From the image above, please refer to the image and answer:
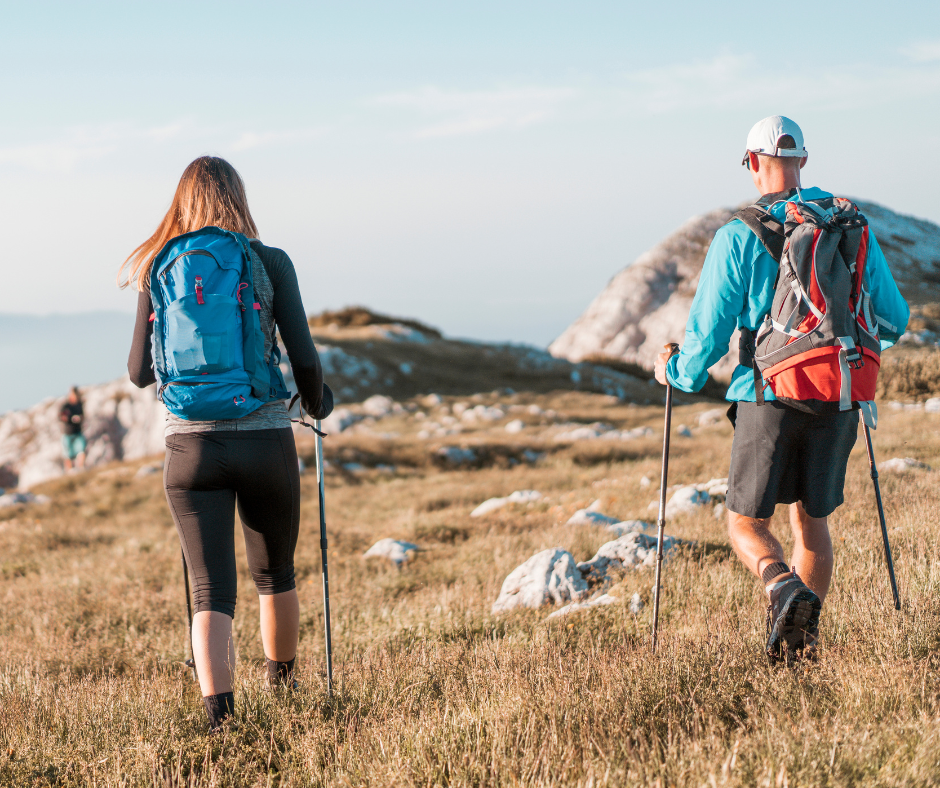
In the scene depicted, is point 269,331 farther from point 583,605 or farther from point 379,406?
point 379,406

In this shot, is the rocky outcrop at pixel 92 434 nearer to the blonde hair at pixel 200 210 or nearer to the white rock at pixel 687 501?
the white rock at pixel 687 501

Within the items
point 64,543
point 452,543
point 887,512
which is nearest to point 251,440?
point 887,512

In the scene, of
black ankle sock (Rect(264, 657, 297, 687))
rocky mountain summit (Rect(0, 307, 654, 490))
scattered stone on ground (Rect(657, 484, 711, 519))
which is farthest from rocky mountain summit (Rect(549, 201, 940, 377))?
black ankle sock (Rect(264, 657, 297, 687))

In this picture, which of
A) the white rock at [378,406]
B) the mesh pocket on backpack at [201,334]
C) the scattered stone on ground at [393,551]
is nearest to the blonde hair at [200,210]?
the mesh pocket on backpack at [201,334]

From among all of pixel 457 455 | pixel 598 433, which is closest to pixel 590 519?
pixel 457 455

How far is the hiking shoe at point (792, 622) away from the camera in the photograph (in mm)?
2951

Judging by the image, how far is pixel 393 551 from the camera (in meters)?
7.83

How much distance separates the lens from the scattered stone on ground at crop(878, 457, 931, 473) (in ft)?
23.9

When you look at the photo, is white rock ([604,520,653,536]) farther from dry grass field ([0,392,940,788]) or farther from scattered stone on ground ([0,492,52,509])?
scattered stone on ground ([0,492,52,509])

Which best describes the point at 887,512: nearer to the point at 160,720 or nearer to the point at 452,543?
the point at 452,543

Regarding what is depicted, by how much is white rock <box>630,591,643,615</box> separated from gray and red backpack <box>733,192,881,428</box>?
205 centimetres

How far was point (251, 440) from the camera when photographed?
2.93m

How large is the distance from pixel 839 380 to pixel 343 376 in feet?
78.5

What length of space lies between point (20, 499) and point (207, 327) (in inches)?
551
